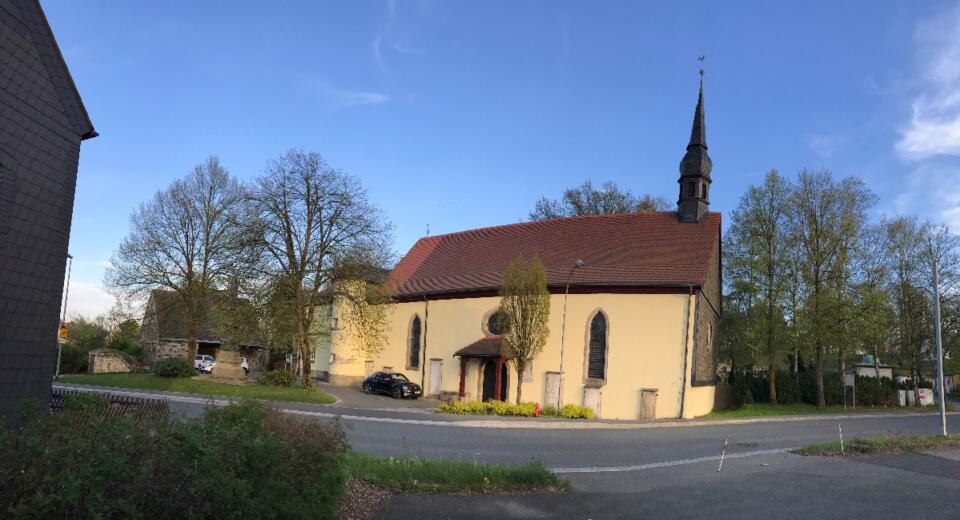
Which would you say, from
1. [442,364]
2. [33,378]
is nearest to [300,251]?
[442,364]

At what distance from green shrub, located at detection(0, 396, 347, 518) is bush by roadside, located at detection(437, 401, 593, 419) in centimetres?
2019

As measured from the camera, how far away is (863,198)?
1478 inches

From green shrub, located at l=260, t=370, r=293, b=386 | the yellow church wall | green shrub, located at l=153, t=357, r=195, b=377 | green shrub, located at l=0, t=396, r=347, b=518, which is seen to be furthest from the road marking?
green shrub, located at l=153, t=357, r=195, b=377

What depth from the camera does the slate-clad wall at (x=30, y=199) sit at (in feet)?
36.8

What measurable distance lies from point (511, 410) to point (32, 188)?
1873cm

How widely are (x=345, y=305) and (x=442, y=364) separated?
6.08 meters

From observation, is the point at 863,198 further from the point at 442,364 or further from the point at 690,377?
the point at 442,364

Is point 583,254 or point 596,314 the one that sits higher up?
point 583,254

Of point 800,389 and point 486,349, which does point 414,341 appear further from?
point 800,389

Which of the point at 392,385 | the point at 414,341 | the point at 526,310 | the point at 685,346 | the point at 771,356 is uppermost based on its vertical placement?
the point at 526,310

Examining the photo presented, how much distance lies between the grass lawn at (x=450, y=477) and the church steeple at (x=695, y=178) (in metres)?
25.0

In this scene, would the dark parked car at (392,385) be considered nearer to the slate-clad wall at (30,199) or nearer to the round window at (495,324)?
the round window at (495,324)

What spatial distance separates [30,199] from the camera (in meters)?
11.7

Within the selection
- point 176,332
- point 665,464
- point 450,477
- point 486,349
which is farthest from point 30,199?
point 176,332
